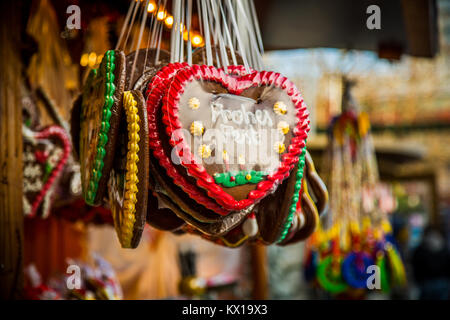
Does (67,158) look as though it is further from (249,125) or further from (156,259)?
(156,259)

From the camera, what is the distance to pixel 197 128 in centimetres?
81

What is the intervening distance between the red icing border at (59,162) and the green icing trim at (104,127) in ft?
1.74

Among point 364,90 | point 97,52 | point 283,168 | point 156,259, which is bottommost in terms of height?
point 156,259

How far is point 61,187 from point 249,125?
0.78 m

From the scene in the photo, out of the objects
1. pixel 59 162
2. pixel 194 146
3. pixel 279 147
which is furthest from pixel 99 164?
pixel 59 162

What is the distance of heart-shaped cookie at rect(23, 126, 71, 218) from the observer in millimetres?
1360

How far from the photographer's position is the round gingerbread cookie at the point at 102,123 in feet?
2.77

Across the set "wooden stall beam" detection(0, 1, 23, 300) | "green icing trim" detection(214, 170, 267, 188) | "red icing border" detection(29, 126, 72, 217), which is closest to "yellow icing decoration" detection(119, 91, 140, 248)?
"green icing trim" detection(214, 170, 267, 188)

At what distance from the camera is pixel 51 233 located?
2.39 meters

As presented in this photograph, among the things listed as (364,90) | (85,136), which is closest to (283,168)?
(85,136)

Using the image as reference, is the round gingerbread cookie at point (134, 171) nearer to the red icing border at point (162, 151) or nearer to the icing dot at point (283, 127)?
the red icing border at point (162, 151)

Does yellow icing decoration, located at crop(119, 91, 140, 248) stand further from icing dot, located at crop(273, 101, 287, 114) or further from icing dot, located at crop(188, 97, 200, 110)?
icing dot, located at crop(273, 101, 287, 114)

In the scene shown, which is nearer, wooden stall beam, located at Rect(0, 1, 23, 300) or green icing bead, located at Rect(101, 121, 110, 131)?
green icing bead, located at Rect(101, 121, 110, 131)

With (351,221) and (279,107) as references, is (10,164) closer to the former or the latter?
(279,107)
